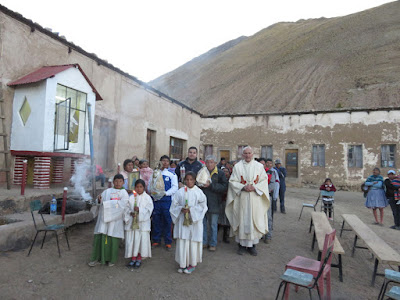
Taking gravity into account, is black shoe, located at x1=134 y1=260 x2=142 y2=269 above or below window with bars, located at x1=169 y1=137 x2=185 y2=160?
below

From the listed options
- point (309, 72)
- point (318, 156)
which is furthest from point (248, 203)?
point (309, 72)

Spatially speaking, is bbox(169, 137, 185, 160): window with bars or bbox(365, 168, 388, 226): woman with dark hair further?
bbox(169, 137, 185, 160): window with bars

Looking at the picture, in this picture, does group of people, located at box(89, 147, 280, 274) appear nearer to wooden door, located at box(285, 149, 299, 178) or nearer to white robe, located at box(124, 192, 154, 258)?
white robe, located at box(124, 192, 154, 258)

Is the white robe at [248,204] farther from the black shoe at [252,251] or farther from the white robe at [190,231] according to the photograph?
the white robe at [190,231]

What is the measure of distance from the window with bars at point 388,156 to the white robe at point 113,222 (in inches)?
647

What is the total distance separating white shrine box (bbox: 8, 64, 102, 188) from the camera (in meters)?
6.38

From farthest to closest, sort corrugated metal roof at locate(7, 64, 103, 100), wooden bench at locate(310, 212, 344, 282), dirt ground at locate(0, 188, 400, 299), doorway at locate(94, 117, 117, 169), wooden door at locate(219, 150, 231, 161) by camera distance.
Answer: wooden door at locate(219, 150, 231, 161) < doorway at locate(94, 117, 117, 169) < corrugated metal roof at locate(7, 64, 103, 100) < wooden bench at locate(310, 212, 344, 282) < dirt ground at locate(0, 188, 400, 299)

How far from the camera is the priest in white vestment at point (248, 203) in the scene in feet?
14.9

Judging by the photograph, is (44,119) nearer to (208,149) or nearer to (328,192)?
(328,192)

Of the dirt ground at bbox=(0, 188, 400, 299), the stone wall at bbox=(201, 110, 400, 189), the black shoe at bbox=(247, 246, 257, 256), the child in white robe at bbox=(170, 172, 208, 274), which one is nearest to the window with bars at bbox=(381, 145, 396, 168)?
the stone wall at bbox=(201, 110, 400, 189)

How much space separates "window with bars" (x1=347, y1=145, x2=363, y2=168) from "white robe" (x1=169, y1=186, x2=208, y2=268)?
1520cm

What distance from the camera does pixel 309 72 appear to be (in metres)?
42.7

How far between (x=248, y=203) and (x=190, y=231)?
130 centimetres

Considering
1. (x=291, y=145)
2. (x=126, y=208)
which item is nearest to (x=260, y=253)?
(x=126, y=208)
